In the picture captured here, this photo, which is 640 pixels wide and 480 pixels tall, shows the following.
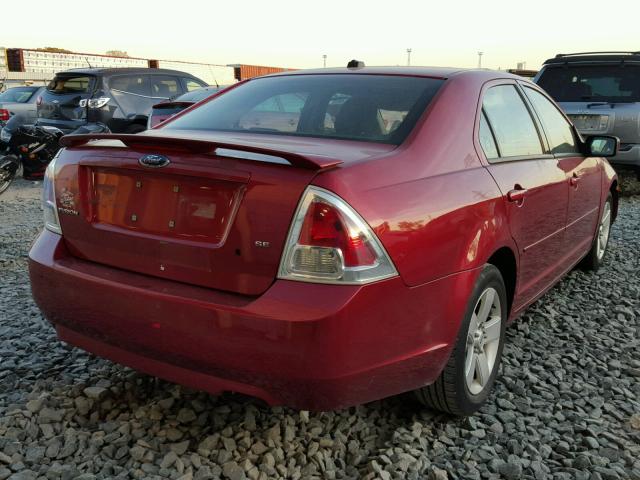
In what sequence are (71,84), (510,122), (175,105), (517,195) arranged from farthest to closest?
(71,84) < (175,105) < (510,122) < (517,195)

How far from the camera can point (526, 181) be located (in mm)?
3164

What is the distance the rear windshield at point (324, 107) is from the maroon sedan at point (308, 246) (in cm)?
1

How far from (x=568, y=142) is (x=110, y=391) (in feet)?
10.4

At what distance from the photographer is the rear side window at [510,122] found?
10.3ft

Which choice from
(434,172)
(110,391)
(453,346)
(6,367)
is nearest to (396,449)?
(453,346)

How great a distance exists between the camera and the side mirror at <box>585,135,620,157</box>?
427cm

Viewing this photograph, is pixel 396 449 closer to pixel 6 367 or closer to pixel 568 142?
pixel 6 367

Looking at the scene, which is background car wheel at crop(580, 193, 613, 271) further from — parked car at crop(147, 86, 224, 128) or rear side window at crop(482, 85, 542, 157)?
parked car at crop(147, 86, 224, 128)

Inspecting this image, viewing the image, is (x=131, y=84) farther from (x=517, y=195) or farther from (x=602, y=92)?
(x=517, y=195)

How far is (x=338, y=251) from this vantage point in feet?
6.81

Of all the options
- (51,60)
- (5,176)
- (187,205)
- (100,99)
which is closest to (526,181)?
(187,205)

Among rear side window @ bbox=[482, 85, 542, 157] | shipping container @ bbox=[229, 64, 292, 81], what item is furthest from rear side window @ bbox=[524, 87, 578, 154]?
shipping container @ bbox=[229, 64, 292, 81]

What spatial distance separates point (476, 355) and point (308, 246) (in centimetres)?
120

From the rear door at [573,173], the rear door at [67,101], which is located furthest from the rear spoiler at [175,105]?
the rear door at [573,173]
